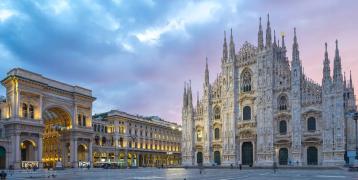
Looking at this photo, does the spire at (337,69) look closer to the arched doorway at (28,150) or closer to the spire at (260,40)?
the spire at (260,40)

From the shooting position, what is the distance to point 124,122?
313 ft

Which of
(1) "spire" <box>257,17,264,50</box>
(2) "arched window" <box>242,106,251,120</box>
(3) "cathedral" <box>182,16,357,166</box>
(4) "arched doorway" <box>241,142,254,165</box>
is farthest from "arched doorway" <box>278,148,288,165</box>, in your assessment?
(1) "spire" <box>257,17,264,50</box>

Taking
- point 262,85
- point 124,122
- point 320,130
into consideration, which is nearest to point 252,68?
point 262,85

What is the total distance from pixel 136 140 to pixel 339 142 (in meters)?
57.4

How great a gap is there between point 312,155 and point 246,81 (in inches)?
762

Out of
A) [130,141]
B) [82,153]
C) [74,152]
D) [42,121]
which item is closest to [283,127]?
[74,152]

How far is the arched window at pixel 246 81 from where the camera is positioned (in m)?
70.9

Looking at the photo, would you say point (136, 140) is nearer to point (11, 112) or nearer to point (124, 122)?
point (124, 122)

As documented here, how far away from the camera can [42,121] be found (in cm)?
6488

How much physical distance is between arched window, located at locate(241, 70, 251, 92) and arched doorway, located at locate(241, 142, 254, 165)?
35.5ft

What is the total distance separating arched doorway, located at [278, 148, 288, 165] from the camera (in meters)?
63.1

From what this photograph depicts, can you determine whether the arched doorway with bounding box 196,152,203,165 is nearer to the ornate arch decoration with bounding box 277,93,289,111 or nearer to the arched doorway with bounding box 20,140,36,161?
the ornate arch decoration with bounding box 277,93,289,111

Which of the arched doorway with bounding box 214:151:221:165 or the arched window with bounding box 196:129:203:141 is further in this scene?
the arched window with bounding box 196:129:203:141

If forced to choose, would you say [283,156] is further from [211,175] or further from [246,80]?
[211,175]
